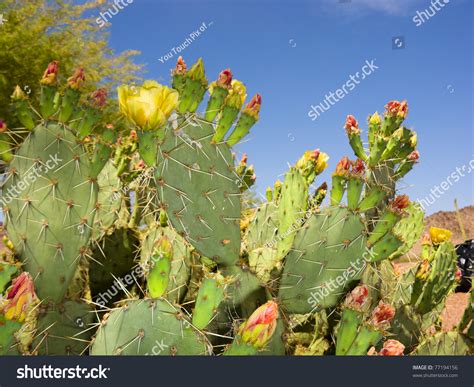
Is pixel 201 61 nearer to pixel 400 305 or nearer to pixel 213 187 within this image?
pixel 213 187

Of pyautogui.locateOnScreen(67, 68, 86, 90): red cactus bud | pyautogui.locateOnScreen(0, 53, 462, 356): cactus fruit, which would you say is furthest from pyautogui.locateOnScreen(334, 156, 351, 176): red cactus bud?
pyautogui.locateOnScreen(67, 68, 86, 90): red cactus bud

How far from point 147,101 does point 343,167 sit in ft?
2.72

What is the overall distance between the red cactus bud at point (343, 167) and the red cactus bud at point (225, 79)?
0.51m

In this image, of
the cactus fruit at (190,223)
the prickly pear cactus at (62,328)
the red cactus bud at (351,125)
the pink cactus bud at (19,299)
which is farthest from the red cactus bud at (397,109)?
the pink cactus bud at (19,299)

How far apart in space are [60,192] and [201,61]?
2.22 ft

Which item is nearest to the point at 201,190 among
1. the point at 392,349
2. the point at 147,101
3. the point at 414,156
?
the point at 147,101

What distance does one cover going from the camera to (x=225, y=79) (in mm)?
2049

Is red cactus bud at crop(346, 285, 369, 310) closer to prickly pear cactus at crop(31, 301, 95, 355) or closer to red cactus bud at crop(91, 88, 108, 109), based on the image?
prickly pear cactus at crop(31, 301, 95, 355)

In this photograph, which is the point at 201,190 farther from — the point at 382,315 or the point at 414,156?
the point at 414,156

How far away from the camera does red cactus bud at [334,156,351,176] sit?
212cm

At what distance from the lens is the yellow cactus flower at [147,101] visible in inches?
64.8

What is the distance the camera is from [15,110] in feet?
6.69

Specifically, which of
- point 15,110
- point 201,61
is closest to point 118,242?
point 15,110

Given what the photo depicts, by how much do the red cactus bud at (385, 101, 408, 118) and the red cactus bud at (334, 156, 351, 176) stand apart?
307 mm
